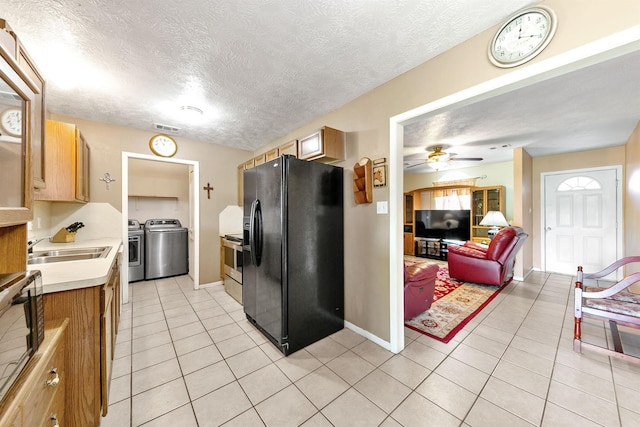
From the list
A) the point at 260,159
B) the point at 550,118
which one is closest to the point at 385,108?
the point at 260,159

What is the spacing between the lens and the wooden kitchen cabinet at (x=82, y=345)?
1.17 metres

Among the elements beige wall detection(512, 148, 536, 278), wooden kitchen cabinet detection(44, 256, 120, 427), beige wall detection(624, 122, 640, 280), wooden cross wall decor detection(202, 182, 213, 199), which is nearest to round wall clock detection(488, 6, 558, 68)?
wooden kitchen cabinet detection(44, 256, 120, 427)

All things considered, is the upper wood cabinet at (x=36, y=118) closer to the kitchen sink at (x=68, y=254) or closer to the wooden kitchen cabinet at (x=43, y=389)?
the wooden kitchen cabinet at (x=43, y=389)

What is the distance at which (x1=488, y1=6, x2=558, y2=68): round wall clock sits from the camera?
131 centimetres

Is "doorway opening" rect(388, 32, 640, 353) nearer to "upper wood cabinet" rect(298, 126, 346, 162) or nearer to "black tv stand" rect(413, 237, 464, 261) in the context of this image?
"upper wood cabinet" rect(298, 126, 346, 162)

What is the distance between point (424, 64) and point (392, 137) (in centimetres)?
59

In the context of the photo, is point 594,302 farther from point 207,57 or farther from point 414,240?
point 414,240

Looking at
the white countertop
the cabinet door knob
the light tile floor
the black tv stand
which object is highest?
the white countertop

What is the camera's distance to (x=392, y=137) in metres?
2.05

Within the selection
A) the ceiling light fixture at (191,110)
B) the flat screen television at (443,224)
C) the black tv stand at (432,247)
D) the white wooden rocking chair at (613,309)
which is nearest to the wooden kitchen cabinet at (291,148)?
the ceiling light fixture at (191,110)

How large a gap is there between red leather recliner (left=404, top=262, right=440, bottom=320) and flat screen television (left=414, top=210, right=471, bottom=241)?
11.9ft

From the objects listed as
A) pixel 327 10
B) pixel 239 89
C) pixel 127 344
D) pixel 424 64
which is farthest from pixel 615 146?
pixel 127 344

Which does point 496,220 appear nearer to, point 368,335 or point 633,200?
point 633,200

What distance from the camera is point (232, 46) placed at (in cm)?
167
